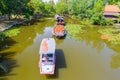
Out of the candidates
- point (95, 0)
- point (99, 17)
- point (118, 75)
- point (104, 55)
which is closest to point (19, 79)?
point (118, 75)

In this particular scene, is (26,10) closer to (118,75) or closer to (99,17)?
(99,17)

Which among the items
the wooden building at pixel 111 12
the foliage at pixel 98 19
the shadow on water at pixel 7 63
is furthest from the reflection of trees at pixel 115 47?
the wooden building at pixel 111 12

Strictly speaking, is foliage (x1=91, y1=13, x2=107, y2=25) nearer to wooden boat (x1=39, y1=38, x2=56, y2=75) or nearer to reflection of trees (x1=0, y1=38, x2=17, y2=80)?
reflection of trees (x1=0, y1=38, x2=17, y2=80)

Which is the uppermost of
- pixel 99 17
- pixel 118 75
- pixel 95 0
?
pixel 95 0

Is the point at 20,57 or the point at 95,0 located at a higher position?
the point at 95,0

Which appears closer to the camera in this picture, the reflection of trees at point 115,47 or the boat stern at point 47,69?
the boat stern at point 47,69

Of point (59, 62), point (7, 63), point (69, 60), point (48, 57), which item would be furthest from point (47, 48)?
point (7, 63)

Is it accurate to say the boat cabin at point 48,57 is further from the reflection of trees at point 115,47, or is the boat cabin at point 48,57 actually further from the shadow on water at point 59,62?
the reflection of trees at point 115,47

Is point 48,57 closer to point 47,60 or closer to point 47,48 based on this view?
point 47,60

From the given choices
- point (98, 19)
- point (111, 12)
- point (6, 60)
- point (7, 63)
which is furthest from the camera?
point (111, 12)
